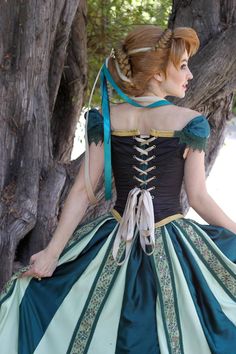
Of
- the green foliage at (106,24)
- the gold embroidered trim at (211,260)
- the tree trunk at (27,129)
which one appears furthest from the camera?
the green foliage at (106,24)

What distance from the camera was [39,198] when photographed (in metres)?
3.04

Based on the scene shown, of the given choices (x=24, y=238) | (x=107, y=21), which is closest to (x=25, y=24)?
(x=24, y=238)

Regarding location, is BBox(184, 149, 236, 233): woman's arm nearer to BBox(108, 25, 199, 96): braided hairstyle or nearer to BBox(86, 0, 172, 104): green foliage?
BBox(108, 25, 199, 96): braided hairstyle

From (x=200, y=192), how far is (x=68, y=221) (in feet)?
1.37

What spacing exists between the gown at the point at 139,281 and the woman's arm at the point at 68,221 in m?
0.04

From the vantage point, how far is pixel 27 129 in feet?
9.95

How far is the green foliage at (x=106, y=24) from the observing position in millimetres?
3992

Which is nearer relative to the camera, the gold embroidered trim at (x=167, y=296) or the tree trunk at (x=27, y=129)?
the gold embroidered trim at (x=167, y=296)

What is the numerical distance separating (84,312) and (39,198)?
3.28 feet

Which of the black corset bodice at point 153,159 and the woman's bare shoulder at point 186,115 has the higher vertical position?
the woman's bare shoulder at point 186,115

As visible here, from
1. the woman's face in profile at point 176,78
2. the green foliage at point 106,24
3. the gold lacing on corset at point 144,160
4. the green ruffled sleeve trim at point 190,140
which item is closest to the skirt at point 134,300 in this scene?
the gold lacing on corset at point 144,160

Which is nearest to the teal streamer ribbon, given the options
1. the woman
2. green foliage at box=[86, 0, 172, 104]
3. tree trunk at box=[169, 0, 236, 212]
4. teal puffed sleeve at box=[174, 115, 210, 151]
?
the woman

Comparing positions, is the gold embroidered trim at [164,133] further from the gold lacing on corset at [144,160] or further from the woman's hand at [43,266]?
the woman's hand at [43,266]

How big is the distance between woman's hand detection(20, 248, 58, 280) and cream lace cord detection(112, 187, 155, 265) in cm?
20
